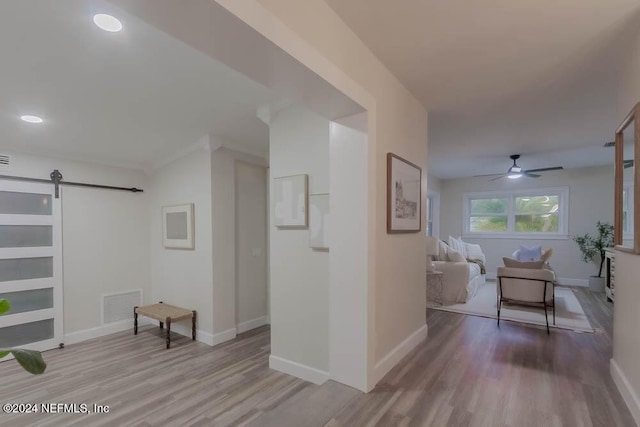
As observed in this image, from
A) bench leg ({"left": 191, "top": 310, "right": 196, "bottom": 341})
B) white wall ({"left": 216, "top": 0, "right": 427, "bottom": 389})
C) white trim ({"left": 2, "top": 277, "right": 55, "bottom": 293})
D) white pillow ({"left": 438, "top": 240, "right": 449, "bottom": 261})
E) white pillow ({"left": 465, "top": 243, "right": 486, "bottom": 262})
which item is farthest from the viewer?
white pillow ({"left": 465, "top": 243, "right": 486, "bottom": 262})

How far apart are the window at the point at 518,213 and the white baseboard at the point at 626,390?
5241 mm

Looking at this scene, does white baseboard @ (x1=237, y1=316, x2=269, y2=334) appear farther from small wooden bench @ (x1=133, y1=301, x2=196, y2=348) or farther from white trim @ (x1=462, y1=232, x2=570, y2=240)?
white trim @ (x1=462, y1=232, x2=570, y2=240)

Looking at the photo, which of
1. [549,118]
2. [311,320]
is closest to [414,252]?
[311,320]

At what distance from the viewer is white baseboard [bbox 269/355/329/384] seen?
2.59 m

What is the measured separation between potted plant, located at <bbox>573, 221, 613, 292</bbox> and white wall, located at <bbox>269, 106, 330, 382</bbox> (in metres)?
6.11

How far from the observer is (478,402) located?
2.06 metres

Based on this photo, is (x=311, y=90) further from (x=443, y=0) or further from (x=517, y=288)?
(x=517, y=288)

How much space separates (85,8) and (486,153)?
17.3 feet

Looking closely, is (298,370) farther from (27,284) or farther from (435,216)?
(435,216)

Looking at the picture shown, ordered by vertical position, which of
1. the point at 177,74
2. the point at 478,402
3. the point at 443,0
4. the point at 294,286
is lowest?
the point at 478,402

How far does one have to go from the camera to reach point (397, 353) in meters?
2.59

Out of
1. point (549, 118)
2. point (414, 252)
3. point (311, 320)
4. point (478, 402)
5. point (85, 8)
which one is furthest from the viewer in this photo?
point (549, 118)

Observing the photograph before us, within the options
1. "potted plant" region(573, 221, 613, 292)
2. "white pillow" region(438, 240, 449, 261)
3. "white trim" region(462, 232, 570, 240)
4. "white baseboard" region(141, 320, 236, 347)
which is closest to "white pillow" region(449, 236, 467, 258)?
"white pillow" region(438, 240, 449, 261)

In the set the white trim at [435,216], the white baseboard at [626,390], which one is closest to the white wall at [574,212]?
the white trim at [435,216]
